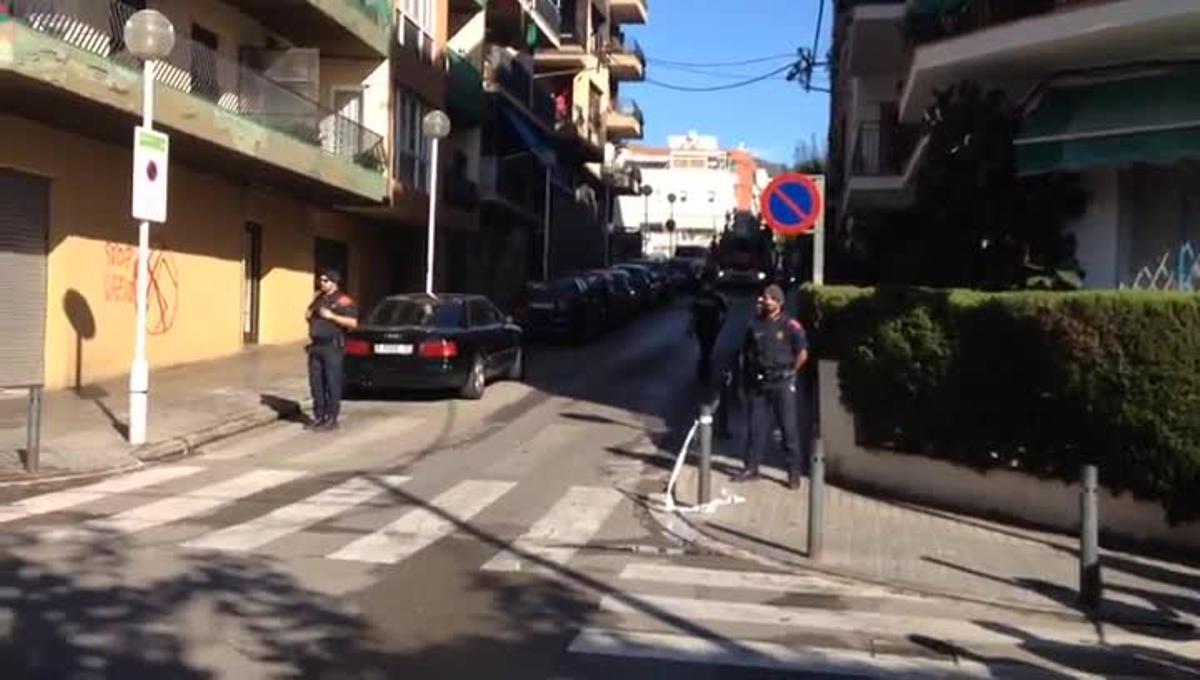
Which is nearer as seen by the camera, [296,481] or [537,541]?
[537,541]

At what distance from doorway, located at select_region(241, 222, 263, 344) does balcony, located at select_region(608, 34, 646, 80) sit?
44.1 m

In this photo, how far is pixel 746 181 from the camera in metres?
137

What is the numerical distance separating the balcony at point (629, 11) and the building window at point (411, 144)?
41.5 metres

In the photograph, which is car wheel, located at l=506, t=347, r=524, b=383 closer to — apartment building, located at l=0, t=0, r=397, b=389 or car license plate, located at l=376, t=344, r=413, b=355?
car license plate, located at l=376, t=344, r=413, b=355

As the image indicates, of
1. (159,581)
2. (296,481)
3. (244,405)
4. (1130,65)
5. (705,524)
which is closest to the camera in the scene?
(159,581)

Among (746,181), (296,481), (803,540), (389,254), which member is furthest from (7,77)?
(746,181)

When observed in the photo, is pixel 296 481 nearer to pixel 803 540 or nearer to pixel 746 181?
pixel 803 540

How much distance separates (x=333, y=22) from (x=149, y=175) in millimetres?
11929

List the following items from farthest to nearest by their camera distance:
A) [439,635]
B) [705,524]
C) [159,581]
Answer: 1. [705,524]
2. [159,581]
3. [439,635]

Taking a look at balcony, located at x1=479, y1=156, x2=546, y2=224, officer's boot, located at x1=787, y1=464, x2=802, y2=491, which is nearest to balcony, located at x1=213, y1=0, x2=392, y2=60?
balcony, located at x1=479, y1=156, x2=546, y2=224

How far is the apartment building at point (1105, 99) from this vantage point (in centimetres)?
1368

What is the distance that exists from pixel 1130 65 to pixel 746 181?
4863 inches

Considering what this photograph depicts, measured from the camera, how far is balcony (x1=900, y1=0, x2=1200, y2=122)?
1348 cm

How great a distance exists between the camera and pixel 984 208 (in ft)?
52.9
